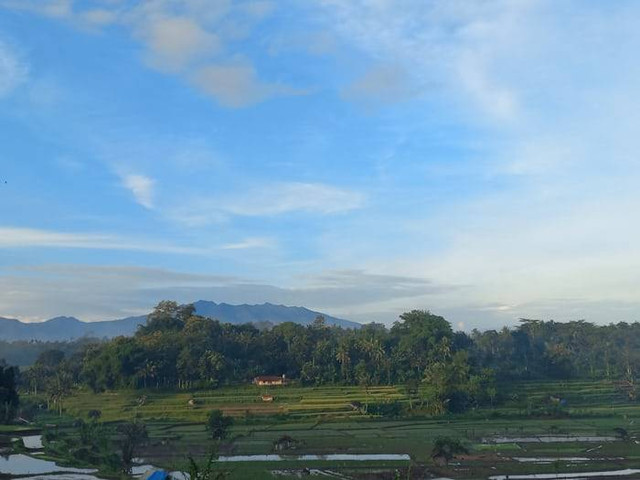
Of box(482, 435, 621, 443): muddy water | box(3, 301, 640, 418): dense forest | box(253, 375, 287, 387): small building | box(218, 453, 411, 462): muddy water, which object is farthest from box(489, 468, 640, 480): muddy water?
box(253, 375, 287, 387): small building

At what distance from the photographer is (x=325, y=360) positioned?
6862cm

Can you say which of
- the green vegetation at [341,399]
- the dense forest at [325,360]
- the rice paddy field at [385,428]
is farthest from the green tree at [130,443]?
the dense forest at [325,360]

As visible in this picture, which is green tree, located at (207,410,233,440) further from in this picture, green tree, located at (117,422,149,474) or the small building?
the small building

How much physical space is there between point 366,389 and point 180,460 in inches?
1337

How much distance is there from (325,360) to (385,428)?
23628 mm

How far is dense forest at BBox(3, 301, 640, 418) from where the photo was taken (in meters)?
62.7

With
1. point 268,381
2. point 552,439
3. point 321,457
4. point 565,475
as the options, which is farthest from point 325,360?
point 565,475

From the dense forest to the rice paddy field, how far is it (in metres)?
2.61

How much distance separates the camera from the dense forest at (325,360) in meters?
62.7

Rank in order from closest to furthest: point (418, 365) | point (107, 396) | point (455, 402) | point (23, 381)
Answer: point (455, 402)
point (107, 396)
point (418, 365)
point (23, 381)

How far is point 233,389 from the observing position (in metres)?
62.3

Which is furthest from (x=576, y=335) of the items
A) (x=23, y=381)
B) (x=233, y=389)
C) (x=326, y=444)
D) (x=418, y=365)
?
(x=23, y=381)

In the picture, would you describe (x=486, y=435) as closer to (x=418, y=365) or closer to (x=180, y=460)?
(x=180, y=460)

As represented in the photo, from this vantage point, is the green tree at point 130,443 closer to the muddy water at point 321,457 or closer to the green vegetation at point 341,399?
the green vegetation at point 341,399
